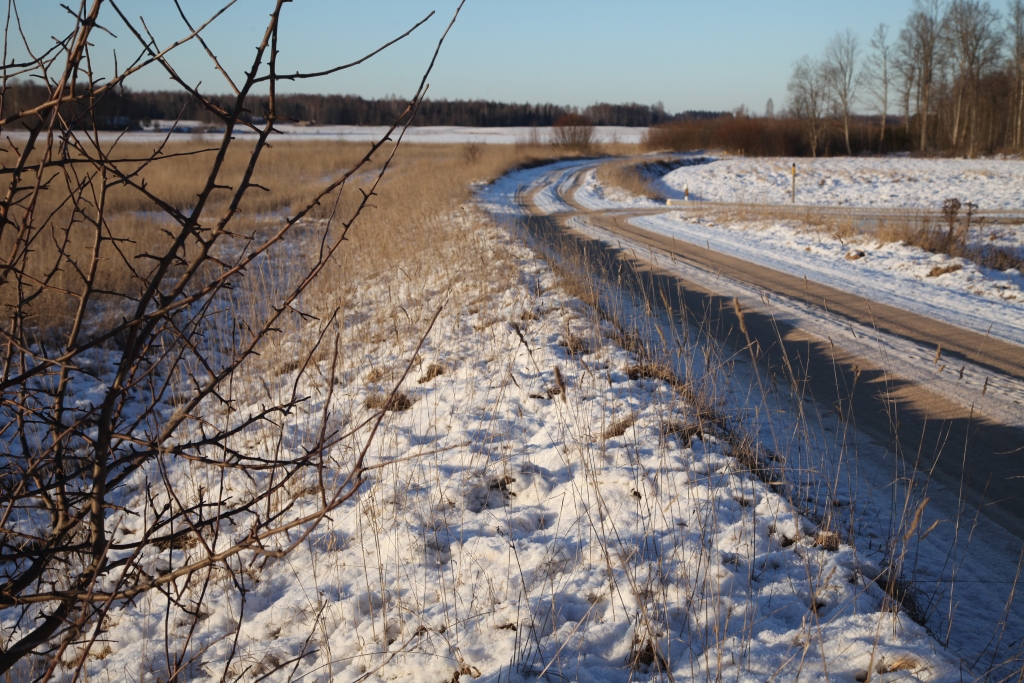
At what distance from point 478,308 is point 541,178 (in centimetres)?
2347

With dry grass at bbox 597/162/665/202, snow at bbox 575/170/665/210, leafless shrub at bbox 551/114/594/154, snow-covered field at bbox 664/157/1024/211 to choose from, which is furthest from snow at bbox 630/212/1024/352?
leafless shrub at bbox 551/114/594/154

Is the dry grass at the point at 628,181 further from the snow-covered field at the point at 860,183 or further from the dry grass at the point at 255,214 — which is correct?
the dry grass at the point at 255,214

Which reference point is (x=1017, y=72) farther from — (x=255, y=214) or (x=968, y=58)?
(x=255, y=214)

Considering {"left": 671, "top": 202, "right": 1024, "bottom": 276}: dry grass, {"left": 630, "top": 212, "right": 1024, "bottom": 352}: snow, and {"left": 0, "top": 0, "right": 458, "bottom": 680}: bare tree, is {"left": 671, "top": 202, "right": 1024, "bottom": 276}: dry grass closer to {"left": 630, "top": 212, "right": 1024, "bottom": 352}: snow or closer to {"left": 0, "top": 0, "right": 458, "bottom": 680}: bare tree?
{"left": 630, "top": 212, "right": 1024, "bottom": 352}: snow

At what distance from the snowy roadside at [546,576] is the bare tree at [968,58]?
2017 inches

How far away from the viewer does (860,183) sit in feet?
93.5

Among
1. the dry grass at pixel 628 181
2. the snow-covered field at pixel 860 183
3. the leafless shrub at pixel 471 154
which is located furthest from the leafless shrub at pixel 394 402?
the leafless shrub at pixel 471 154

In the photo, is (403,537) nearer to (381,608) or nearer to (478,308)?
(381,608)

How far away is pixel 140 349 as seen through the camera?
1.50 m

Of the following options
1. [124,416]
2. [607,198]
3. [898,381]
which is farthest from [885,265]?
[607,198]

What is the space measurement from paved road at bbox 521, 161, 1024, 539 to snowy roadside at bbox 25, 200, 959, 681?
2.82ft

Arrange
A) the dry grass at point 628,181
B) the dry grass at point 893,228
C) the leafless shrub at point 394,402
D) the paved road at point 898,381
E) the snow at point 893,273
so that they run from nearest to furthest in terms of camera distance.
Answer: the paved road at point 898,381 < the leafless shrub at point 394,402 < the snow at point 893,273 < the dry grass at point 893,228 < the dry grass at point 628,181

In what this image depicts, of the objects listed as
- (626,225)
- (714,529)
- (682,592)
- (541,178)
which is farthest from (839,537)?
(541,178)

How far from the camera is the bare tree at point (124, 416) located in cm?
130
